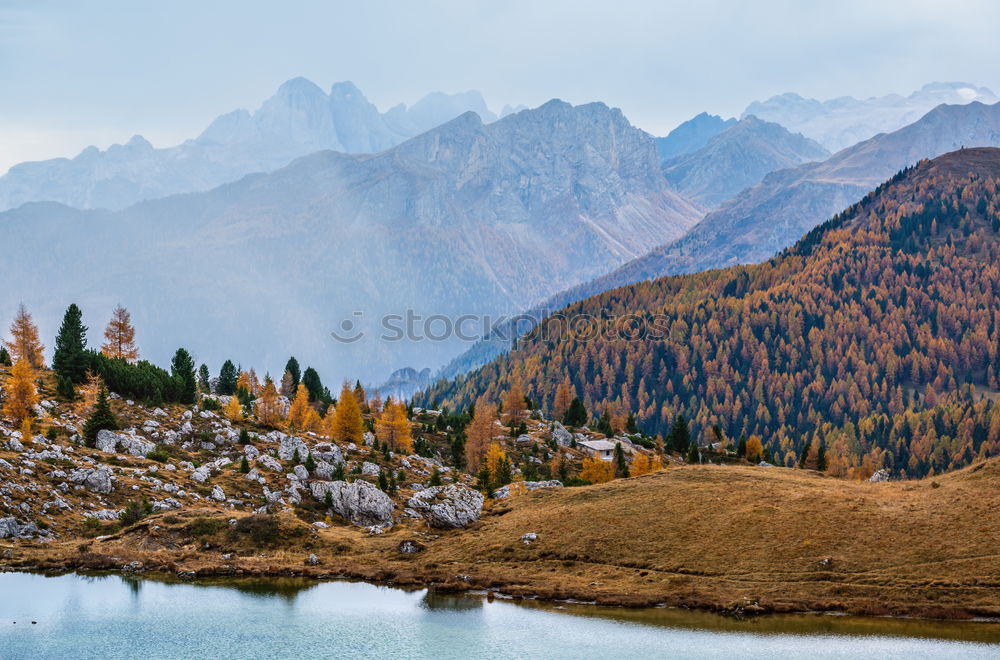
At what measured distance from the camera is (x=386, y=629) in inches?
3199

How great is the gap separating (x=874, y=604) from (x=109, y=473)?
86799mm

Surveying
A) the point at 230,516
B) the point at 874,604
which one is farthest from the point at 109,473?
the point at 874,604

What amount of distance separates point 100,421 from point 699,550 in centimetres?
8087

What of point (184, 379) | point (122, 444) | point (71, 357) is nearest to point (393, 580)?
point (122, 444)

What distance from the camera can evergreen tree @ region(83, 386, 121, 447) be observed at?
4540 inches

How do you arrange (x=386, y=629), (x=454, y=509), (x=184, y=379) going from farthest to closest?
(x=184, y=379) → (x=454, y=509) → (x=386, y=629)

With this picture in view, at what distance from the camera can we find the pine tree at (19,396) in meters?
111

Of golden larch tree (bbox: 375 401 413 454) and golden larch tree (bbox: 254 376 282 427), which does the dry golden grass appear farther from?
golden larch tree (bbox: 375 401 413 454)

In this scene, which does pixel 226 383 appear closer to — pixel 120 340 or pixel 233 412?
pixel 120 340

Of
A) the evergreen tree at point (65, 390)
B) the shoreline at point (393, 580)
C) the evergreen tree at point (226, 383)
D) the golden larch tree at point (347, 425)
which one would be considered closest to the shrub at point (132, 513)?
the shoreline at point (393, 580)

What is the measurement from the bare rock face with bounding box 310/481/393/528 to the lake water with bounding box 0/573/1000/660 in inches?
1012

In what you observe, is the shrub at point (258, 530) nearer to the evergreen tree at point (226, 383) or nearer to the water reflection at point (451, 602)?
the water reflection at point (451, 602)

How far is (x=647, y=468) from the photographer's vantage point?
161500 millimetres

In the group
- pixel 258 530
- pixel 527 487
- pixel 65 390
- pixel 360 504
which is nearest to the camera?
pixel 258 530
